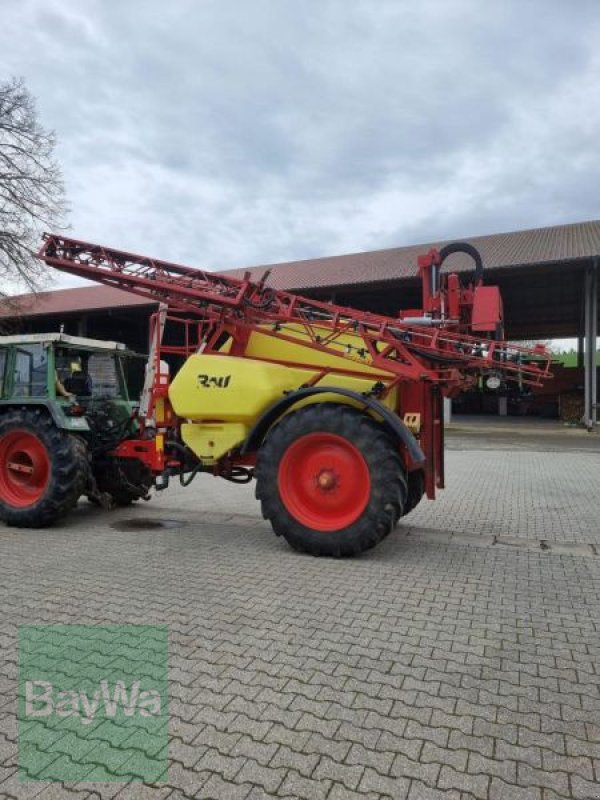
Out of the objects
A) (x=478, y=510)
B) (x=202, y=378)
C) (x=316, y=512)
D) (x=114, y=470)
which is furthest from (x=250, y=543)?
(x=478, y=510)

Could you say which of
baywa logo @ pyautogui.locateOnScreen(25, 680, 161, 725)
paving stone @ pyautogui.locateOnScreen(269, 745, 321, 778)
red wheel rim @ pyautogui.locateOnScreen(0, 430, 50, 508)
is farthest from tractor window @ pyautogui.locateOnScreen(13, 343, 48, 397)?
paving stone @ pyautogui.locateOnScreen(269, 745, 321, 778)

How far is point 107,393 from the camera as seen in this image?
687 centimetres

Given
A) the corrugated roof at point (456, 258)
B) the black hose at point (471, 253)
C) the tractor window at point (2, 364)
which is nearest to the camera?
the black hose at point (471, 253)

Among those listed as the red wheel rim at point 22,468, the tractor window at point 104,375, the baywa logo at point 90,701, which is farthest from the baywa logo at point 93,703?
the tractor window at point 104,375

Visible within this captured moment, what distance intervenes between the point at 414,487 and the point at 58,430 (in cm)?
370

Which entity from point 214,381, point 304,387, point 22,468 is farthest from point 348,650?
point 22,468

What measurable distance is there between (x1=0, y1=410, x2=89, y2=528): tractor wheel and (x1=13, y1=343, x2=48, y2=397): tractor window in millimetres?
267

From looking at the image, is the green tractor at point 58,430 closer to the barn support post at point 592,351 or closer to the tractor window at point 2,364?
the tractor window at point 2,364

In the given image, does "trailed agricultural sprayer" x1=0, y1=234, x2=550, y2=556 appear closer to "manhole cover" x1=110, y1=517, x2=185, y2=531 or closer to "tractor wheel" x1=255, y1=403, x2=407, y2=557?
"tractor wheel" x1=255, y1=403, x2=407, y2=557

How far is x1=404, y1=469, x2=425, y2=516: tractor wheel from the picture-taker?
17.6 feet

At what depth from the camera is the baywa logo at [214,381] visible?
511 cm

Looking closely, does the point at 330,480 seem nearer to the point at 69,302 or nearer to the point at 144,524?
the point at 144,524

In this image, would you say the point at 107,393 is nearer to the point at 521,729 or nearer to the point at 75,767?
the point at 75,767

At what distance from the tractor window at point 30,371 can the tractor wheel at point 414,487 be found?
3.97m
